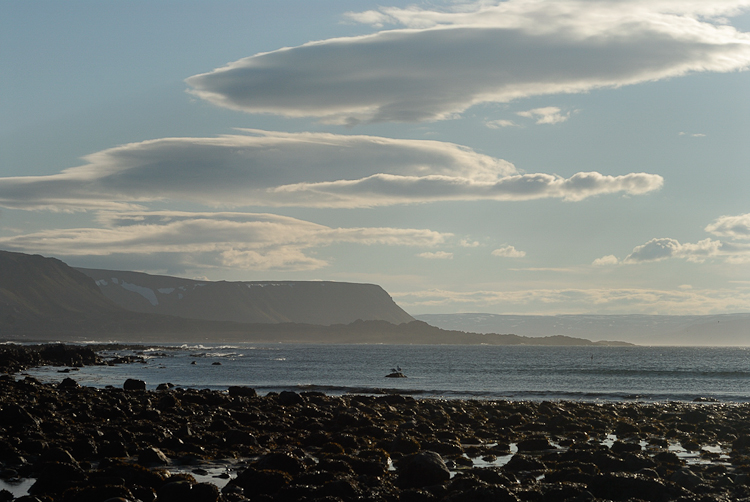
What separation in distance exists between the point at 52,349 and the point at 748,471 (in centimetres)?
9801

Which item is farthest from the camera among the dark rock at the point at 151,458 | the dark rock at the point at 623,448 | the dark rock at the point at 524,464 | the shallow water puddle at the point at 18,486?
the dark rock at the point at 623,448

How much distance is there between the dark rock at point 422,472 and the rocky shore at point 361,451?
0.03m

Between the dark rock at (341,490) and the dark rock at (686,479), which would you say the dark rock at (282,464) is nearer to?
the dark rock at (341,490)

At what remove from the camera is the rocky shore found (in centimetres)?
1642

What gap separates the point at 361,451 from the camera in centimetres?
2277

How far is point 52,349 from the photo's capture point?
324ft

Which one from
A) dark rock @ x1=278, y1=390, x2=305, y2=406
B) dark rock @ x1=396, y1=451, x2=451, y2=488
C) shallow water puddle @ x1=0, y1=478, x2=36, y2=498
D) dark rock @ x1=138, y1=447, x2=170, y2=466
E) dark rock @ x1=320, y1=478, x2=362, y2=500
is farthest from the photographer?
dark rock @ x1=278, y1=390, x2=305, y2=406

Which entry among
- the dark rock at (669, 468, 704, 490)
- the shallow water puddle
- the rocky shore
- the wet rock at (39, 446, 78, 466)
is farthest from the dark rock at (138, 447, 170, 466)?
the dark rock at (669, 468, 704, 490)

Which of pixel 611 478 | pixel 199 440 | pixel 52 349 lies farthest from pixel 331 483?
pixel 52 349

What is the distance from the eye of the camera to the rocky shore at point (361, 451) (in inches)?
647

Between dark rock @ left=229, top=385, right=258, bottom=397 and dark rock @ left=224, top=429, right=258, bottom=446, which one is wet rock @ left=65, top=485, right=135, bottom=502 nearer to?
dark rock @ left=224, top=429, right=258, bottom=446

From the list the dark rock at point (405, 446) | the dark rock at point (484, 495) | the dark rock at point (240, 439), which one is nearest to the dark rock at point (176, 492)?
the dark rock at point (484, 495)

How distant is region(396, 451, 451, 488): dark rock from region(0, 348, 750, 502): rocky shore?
0.03m

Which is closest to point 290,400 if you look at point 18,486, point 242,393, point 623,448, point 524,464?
point 242,393
